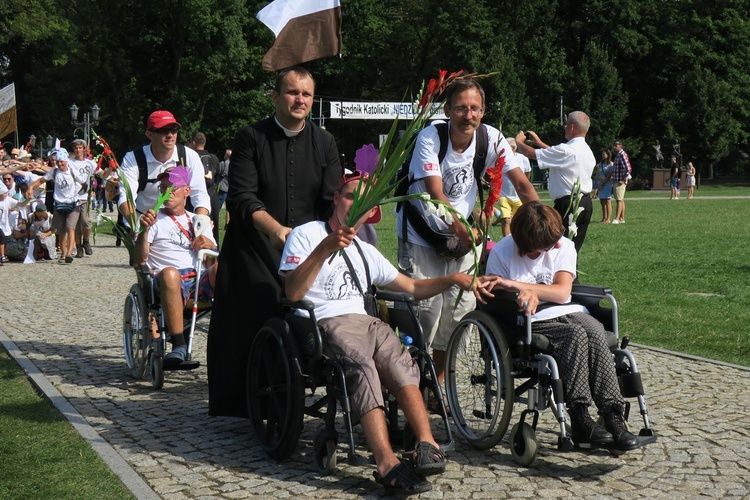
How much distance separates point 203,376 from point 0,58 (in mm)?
60522

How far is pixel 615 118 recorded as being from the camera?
56.0 m

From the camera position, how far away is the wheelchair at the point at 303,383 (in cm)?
488

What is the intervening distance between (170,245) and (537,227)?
10.7 feet

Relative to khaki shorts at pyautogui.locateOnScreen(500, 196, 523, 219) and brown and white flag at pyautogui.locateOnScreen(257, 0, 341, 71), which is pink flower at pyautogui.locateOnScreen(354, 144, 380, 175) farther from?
khaki shorts at pyautogui.locateOnScreen(500, 196, 523, 219)

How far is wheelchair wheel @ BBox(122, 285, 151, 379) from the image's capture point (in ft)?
24.0

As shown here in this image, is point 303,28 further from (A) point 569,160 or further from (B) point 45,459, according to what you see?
(A) point 569,160

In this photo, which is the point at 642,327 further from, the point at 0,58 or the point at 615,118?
the point at 0,58

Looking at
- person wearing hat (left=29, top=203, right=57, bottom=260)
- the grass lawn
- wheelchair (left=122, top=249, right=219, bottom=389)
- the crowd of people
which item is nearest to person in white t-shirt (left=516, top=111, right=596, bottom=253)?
the crowd of people

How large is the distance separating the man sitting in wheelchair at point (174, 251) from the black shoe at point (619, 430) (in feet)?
10.7

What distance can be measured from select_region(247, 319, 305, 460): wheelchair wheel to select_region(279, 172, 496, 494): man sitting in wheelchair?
0.22m

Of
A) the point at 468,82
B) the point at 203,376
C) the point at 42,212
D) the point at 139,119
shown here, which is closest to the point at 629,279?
the point at 203,376

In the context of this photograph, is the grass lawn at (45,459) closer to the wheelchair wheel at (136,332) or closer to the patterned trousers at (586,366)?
the wheelchair wheel at (136,332)

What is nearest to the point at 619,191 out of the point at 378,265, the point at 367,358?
the point at 378,265

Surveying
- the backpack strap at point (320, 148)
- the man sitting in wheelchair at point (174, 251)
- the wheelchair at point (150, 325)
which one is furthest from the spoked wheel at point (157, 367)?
the backpack strap at point (320, 148)
